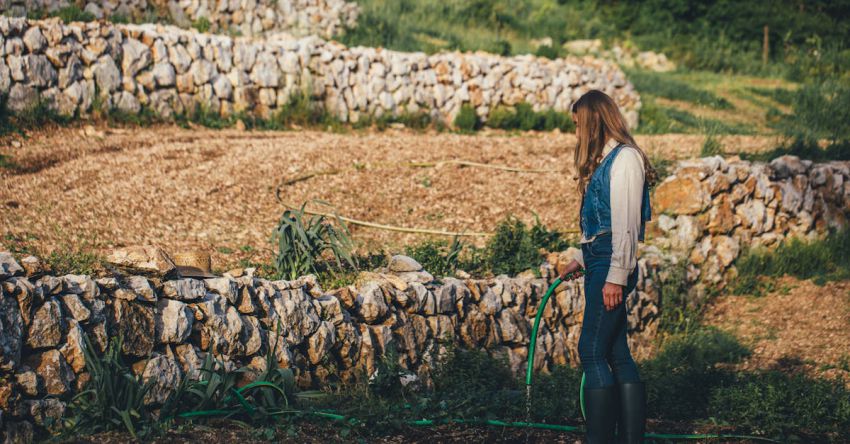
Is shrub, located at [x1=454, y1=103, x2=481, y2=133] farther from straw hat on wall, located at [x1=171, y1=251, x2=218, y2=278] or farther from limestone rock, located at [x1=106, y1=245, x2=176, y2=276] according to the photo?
limestone rock, located at [x1=106, y1=245, x2=176, y2=276]

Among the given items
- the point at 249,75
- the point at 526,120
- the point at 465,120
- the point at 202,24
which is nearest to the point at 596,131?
the point at 249,75

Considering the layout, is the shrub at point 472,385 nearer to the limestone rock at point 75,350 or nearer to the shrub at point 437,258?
the shrub at point 437,258

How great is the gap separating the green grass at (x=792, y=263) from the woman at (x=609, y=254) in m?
4.63

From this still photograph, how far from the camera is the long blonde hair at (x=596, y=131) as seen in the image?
4.06 m

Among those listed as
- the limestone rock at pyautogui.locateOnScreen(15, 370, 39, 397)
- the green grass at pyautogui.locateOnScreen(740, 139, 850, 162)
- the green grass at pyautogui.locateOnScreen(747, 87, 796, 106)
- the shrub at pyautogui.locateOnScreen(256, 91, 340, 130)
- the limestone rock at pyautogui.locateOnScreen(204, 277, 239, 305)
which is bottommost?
the limestone rock at pyautogui.locateOnScreen(15, 370, 39, 397)

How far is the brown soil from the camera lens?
6.64 metres

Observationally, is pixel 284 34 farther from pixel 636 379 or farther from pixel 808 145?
pixel 636 379

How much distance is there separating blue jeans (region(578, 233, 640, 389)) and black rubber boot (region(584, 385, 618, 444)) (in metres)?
0.04

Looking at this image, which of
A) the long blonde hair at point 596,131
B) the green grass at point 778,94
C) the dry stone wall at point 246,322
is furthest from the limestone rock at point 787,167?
the green grass at point 778,94

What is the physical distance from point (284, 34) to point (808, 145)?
7.96 meters

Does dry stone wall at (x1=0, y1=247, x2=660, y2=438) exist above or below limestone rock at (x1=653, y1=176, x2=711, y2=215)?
below

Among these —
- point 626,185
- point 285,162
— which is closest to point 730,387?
point 626,185

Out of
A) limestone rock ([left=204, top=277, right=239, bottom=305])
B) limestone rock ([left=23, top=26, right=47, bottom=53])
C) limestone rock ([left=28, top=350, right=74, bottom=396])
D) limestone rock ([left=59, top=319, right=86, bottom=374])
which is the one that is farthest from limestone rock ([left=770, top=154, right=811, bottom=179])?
limestone rock ([left=23, top=26, right=47, bottom=53])

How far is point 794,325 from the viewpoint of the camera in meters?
7.42
